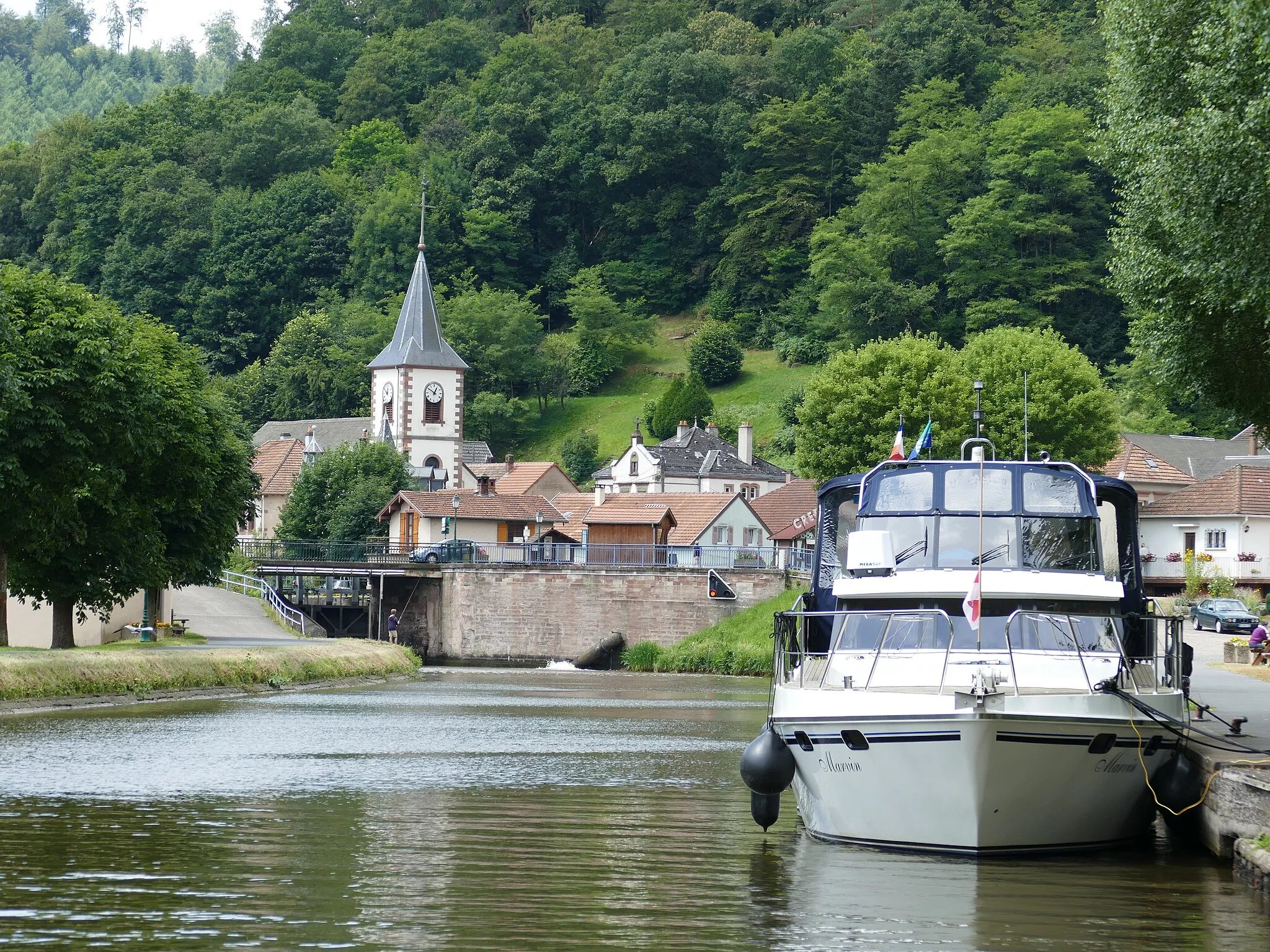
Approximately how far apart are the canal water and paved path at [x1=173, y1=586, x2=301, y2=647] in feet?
96.8

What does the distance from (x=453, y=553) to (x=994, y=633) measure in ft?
207

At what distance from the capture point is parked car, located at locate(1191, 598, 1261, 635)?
61938 mm

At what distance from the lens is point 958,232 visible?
395 feet

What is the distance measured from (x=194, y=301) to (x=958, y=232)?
63.4 m

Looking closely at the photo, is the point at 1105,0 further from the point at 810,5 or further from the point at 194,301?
the point at 810,5

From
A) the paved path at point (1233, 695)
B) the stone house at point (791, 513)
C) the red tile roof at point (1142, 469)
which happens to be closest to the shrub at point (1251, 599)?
the paved path at point (1233, 695)

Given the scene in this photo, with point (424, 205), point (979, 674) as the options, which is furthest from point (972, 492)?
point (424, 205)

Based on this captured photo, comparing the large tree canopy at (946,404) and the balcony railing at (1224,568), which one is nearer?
the large tree canopy at (946,404)

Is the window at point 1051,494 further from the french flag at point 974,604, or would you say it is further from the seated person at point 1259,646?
the seated person at point 1259,646

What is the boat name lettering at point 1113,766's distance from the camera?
60.4ft

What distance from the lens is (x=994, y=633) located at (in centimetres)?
1977

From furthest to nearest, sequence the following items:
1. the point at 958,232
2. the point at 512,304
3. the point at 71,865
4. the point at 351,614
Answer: the point at 512,304
the point at 958,232
the point at 351,614
the point at 71,865

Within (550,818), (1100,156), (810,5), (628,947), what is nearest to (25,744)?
(550,818)

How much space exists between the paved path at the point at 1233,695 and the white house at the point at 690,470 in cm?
5847
